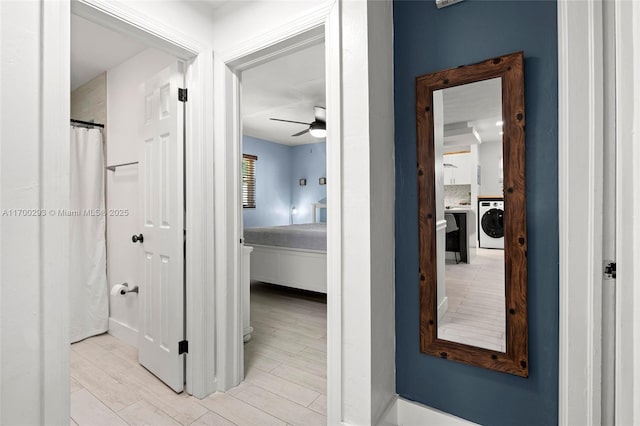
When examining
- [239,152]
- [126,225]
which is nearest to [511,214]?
[239,152]

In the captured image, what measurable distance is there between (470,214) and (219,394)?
1863 millimetres

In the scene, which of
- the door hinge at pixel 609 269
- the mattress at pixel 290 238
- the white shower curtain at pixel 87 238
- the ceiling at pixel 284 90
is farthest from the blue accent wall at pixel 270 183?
the door hinge at pixel 609 269

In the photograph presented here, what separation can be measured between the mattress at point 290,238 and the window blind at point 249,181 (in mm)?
2133

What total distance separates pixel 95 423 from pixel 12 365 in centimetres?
88

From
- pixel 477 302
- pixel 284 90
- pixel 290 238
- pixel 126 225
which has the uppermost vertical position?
pixel 284 90

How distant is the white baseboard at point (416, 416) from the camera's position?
1550 mm

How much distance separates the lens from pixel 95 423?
1720mm

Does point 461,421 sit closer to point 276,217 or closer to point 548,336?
point 548,336

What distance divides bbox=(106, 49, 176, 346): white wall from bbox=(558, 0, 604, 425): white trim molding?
2709 mm

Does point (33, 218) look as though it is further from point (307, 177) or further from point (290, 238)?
point (307, 177)

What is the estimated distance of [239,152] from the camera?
83.2 inches

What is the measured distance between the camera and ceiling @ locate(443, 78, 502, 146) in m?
1.44

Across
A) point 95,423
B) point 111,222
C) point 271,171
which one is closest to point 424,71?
point 95,423

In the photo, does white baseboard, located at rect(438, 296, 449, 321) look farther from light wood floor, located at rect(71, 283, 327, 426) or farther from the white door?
the white door
